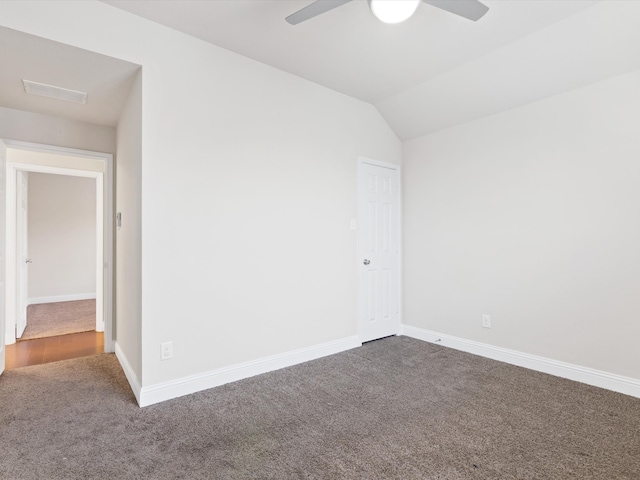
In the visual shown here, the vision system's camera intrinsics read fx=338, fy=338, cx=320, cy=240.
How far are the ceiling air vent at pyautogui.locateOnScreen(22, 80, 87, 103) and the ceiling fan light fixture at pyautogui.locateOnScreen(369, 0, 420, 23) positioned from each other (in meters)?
2.48

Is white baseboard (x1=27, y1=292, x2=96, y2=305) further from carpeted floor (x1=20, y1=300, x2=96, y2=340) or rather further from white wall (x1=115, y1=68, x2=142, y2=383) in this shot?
white wall (x1=115, y1=68, x2=142, y2=383)

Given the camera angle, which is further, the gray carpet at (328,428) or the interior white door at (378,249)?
the interior white door at (378,249)

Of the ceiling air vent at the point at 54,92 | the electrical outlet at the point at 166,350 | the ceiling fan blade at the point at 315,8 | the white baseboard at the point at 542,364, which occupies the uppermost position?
the ceiling fan blade at the point at 315,8

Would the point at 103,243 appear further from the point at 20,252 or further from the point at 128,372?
the point at 128,372

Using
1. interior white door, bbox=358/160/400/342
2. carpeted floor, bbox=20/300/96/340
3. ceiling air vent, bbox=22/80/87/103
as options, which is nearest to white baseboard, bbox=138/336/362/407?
interior white door, bbox=358/160/400/342

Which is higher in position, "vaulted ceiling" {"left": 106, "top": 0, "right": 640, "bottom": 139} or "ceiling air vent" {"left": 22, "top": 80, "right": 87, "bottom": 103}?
"vaulted ceiling" {"left": 106, "top": 0, "right": 640, "bottom": 139}

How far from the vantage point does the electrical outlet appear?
2.48 metres

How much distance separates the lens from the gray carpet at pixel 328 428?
5.69 feet

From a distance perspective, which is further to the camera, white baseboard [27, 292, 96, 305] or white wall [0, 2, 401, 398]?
white baseboard [27, 292, 96, 305]

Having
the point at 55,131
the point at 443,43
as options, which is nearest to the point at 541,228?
the point at 443,43

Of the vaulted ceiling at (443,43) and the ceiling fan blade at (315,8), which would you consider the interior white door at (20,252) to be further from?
the ceiling fan blade at (315,8)

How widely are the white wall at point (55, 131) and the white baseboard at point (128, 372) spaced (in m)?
2.11

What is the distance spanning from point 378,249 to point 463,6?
2.56 meters

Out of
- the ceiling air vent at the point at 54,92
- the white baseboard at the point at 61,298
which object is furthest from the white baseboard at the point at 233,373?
the white baseboard at the point at 61,298
